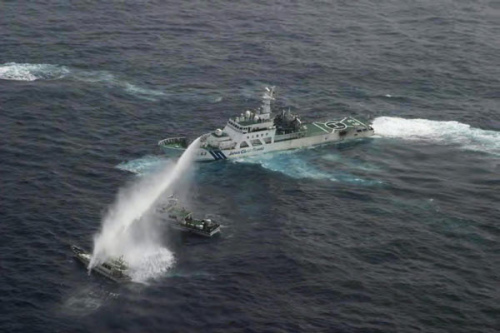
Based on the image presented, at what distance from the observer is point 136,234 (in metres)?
173

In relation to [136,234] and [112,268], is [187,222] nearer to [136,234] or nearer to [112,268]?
[136,234]

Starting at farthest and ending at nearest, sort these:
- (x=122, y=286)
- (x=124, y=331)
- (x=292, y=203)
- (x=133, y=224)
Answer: (x=292, y=203)
(x=133, y=224)
(x=122, y=286)
(x=124, y=331)

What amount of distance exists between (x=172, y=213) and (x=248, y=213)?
18.3m

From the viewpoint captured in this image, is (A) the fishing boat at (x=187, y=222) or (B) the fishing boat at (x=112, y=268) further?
(A) the fishing boat at (x=187, y=222)

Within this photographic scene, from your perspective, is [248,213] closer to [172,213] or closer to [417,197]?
[172,213]

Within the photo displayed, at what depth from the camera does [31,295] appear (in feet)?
488

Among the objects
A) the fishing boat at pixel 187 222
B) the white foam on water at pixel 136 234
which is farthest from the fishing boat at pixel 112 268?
the fishing boat at pixel 187 222

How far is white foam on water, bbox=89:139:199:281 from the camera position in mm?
160125

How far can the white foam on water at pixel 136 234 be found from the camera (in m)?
160

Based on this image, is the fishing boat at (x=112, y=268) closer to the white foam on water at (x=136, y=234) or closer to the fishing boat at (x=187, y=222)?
the white foam on water at (x=136, y=234)

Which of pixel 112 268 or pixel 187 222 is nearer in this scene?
pixel 112 268

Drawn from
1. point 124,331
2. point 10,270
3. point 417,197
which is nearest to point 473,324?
point 417,197

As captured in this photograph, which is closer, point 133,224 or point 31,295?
point 31,295

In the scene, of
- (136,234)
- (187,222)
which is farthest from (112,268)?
(187,222)
